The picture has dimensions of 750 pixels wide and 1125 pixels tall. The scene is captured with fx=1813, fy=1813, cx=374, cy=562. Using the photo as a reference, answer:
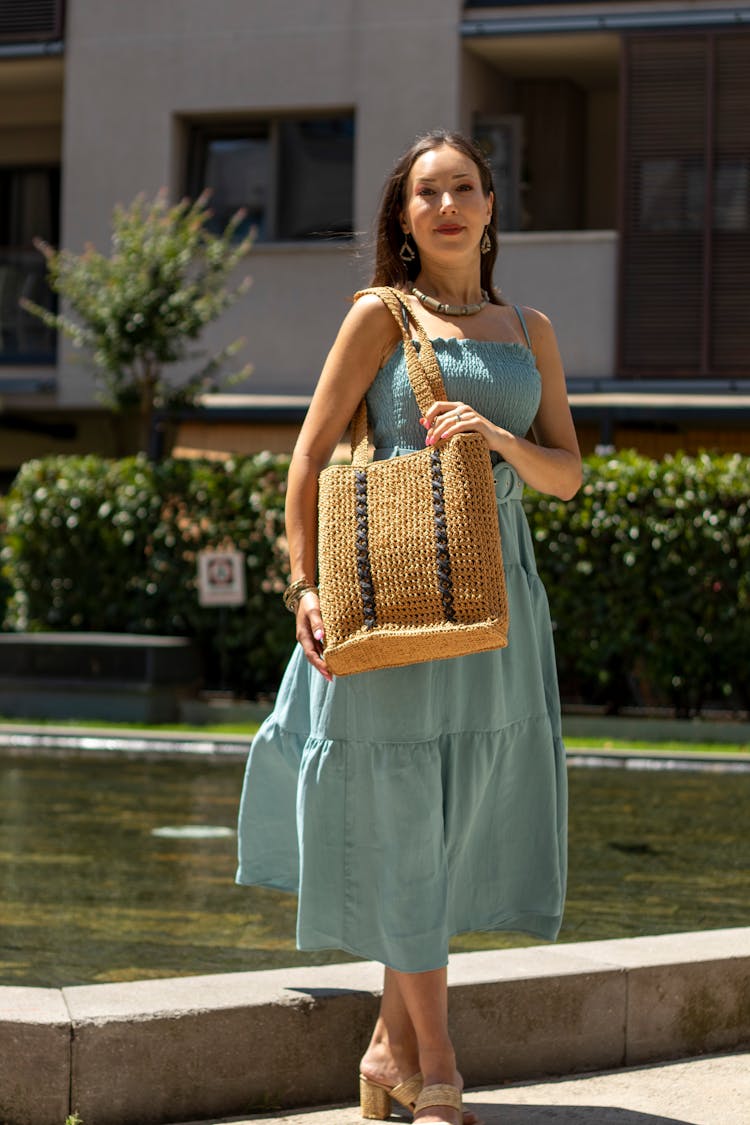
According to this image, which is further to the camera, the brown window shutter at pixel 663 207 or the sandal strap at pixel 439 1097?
the brown window shutter at pixel 663 207

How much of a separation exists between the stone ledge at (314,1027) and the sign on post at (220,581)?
39.6 ft

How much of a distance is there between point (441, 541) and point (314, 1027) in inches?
48.2

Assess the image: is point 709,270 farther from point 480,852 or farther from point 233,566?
point 480,852

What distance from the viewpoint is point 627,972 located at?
4.41 metres

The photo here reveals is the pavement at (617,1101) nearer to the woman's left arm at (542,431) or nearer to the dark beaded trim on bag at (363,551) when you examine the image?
the dark beaded trim on bag at (363,551)

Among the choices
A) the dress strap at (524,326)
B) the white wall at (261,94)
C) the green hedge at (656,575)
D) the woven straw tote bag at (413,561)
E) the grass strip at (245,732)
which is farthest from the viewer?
the white wall at (261,94)

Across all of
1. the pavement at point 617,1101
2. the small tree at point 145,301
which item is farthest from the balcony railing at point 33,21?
the pavement at point 617,1101

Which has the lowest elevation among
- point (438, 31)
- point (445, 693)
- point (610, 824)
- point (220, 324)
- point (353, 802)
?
point (610, 824)

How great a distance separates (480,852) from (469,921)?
15 centimetres

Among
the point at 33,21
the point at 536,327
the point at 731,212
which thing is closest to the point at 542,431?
the point at 536,327

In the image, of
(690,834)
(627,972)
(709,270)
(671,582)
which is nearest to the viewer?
(627,972)

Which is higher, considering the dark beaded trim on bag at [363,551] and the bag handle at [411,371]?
the bag handle at [411,371]

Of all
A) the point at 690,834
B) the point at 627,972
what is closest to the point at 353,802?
the point at 627,972

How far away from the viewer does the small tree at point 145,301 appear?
18.1 metres
